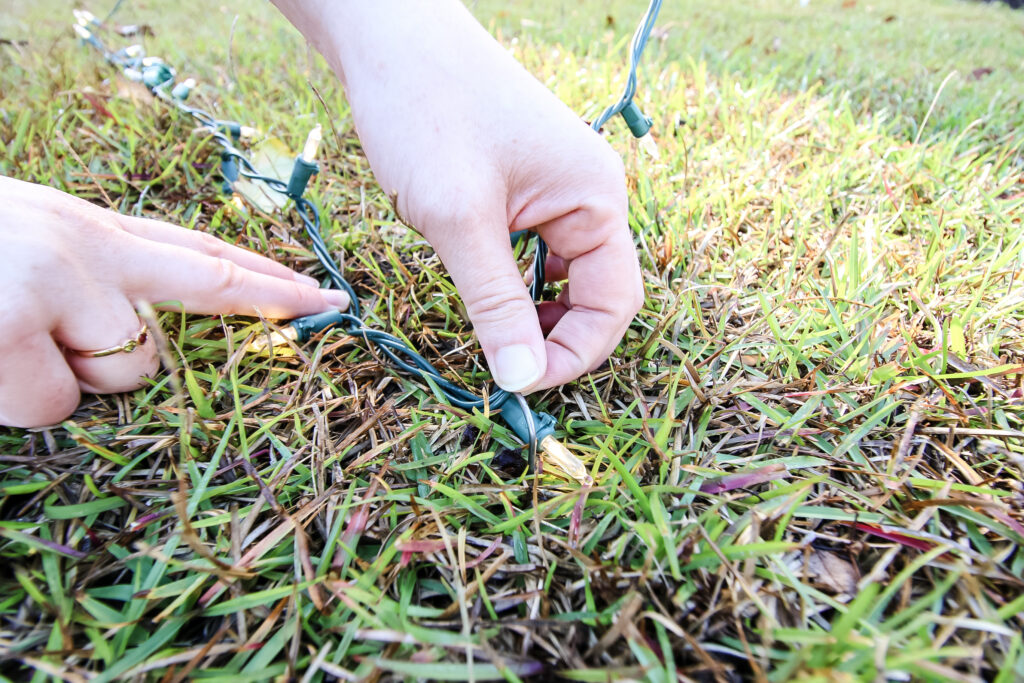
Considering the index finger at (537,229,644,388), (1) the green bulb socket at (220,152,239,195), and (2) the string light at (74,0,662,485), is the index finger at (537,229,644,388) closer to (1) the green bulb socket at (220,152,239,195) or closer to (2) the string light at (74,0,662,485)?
(2) the string light at (74,0,662,485)

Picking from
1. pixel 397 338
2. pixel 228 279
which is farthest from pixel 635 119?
pixel 228 279

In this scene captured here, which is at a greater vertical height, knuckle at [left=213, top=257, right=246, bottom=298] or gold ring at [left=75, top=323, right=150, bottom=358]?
knuckle at [left=213, top=257, right=246, bottom=298]

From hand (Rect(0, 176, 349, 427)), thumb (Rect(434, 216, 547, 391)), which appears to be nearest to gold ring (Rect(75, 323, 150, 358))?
hand (Rect(0, 176, 349, 427))

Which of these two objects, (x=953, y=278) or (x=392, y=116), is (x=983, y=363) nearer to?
(x=953, y=278)

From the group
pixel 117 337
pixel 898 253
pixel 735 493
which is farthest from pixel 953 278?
pixel 117 337

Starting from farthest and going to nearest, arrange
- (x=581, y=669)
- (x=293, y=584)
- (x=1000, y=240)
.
A: 1. (x=1000, y=240)
2. (x=293, y=584)
3. (x=581, y=669)

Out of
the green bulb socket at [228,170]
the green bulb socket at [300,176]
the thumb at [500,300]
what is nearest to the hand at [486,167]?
the thumb at [500,300]

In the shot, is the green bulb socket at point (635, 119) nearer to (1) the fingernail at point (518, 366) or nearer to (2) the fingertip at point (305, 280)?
(1) the fingernail at point (518, 366)
